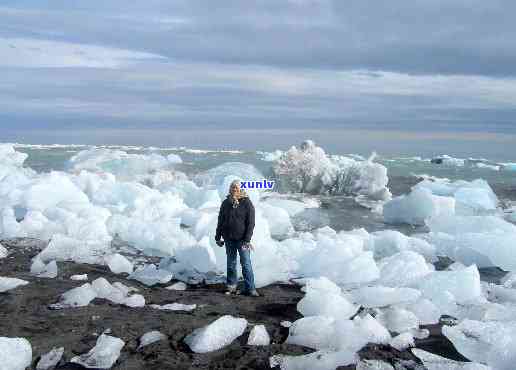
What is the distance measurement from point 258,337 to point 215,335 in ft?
1.16

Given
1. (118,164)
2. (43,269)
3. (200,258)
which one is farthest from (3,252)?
(118,164)

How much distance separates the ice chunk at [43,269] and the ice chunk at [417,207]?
393 inches

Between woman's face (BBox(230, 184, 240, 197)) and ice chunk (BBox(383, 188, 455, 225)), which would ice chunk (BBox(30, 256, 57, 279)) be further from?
ice chunk (BBox(383, 188, 455, 225))

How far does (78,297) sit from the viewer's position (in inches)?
231

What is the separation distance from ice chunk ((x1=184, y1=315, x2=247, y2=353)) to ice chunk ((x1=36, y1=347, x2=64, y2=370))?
0.99 meters

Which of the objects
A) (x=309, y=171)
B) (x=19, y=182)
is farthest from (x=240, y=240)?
(x=309, y=171)

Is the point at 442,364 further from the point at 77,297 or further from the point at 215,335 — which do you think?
the point at 77,297

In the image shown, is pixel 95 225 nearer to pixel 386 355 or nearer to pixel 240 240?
pixel 240 240

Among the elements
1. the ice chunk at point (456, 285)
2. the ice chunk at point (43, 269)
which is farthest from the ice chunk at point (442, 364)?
the ice chunk at point (43, 269)

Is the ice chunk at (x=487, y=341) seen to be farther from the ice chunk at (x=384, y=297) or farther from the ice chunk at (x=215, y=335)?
the ice chunk at (x=215, y=335)

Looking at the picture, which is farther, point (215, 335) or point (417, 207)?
point (417, 207)

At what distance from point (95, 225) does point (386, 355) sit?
6.85m

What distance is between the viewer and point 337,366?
14.0 feet

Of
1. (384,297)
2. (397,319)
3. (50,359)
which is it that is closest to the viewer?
(50,359)
